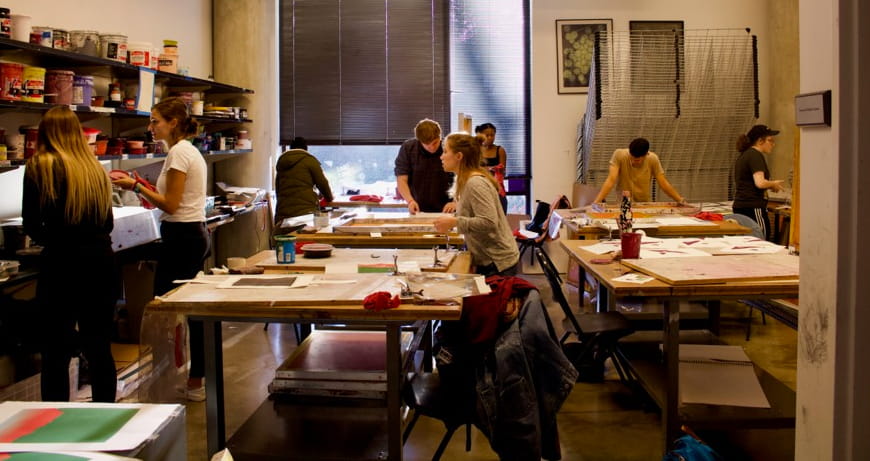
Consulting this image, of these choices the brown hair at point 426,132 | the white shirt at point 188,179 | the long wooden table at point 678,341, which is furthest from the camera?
the brown hair at point 426,132

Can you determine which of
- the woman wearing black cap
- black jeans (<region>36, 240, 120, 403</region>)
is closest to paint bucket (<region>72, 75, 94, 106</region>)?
black jeans (<region>36, 240, 120, 403</region>)

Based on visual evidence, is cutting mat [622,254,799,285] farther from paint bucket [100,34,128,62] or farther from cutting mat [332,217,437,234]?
paint bucket [100,34,128,62]

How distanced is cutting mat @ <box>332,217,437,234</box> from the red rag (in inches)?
75.9

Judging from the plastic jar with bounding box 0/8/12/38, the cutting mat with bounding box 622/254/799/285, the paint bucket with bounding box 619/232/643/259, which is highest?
the plastic jar with bounding box 0/8/12/38

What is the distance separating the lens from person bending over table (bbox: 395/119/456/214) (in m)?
5.89

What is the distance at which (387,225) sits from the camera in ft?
15.5

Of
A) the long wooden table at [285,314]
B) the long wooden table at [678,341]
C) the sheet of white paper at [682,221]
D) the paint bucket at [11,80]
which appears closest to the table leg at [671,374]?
the long wooden table at [678,341]

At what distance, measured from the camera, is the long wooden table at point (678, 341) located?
3.00 metres

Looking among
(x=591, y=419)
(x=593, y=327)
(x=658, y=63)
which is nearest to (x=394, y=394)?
(x=593, y=327)

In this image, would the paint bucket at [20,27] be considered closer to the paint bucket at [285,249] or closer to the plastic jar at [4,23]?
the plastic jar at [4,23]

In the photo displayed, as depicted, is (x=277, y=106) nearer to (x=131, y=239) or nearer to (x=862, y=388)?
(x=131, y=239)

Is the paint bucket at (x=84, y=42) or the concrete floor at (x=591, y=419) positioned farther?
the paint bucket at (x=84, y=42)

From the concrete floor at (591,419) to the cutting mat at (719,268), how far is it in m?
0.75

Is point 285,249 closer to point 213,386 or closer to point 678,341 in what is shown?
point 213,386
